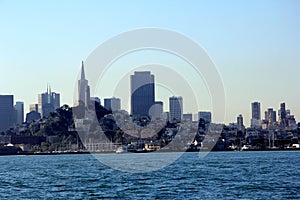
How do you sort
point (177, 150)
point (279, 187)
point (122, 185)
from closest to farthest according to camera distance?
1. point (279, 187)
2. point (122, 185)
3. point (177, 150)

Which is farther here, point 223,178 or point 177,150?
point 177,150

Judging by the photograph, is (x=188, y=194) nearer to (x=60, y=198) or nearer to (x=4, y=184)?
(x=60, y=198)

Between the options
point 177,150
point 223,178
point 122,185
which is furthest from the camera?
point 177,150

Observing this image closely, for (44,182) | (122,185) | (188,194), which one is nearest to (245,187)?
(188,194)

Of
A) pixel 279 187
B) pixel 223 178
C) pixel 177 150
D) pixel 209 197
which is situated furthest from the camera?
pixel 177 150

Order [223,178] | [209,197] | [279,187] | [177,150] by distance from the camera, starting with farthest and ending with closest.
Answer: [177,150], [223,178], [279,187], [209,197]

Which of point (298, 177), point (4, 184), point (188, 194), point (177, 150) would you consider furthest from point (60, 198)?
point (177, 150)

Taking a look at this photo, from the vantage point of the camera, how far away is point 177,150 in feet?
636

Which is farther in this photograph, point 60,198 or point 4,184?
point 4,184

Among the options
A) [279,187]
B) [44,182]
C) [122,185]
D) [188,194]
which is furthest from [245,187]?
[44,182]

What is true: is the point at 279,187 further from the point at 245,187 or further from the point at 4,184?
the point at 4,184

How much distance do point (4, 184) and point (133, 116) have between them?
141 meters

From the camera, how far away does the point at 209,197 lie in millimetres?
41969

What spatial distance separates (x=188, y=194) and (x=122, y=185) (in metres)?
8.76
